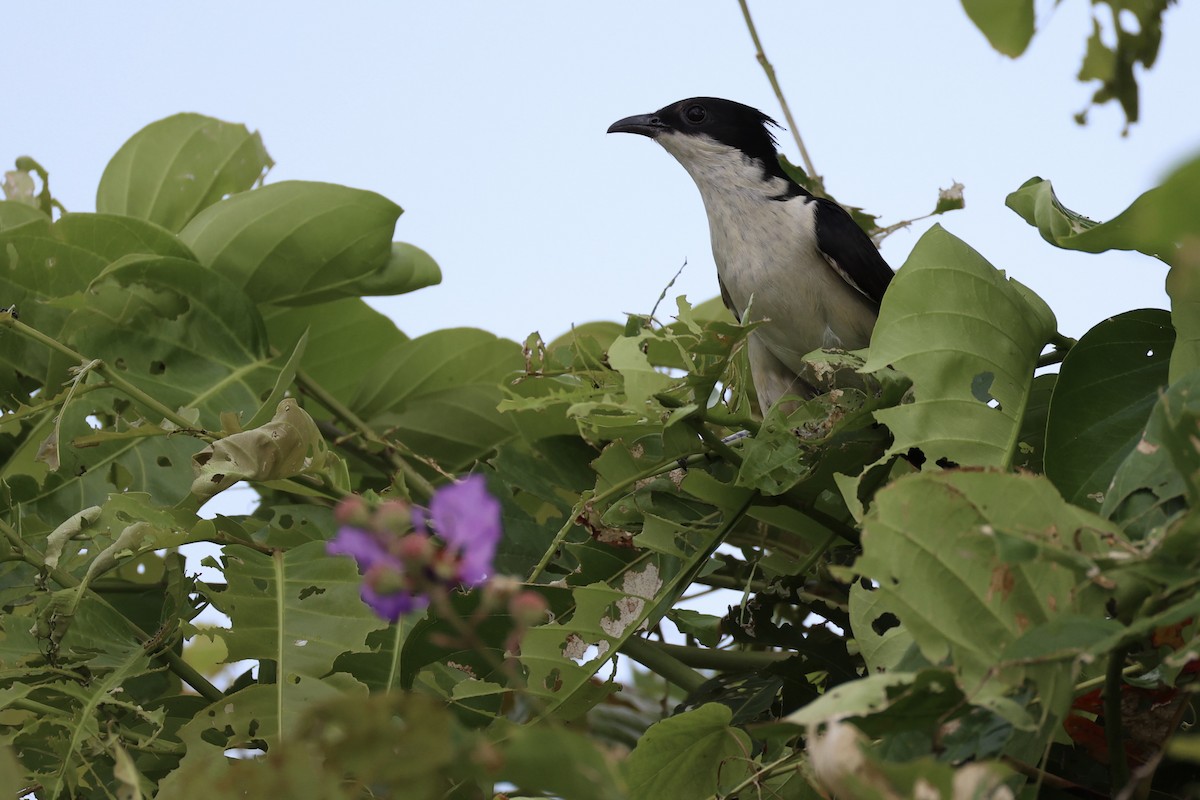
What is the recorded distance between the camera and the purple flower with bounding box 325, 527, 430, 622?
705mm

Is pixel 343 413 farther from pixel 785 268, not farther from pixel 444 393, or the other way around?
pixel 785 268

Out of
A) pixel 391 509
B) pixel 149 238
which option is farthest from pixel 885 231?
pixel 391 509

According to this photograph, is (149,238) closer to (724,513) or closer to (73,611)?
(73,611)

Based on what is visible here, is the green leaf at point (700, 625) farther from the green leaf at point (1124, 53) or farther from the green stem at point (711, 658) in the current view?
the green leaf at point (1124, 53)

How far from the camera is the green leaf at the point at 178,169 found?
247 cm

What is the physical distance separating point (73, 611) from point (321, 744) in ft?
3.14

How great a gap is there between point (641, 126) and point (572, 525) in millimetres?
2652

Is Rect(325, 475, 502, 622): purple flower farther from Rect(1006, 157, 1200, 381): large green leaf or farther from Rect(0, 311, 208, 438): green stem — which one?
Rect(0, 311, 208, 438): green stem

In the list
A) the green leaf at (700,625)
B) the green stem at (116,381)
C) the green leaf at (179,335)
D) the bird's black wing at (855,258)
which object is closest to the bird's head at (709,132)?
the bird's black wing at (855,258)

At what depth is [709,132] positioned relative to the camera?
399cm

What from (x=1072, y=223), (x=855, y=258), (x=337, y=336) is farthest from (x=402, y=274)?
(x=1072, y=223)

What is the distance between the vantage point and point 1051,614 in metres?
0.99

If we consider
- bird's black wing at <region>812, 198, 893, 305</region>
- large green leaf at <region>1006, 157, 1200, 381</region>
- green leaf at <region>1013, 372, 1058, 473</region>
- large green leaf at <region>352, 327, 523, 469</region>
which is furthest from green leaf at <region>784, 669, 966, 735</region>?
bird's black wing at <region>812, 198, 893, 305</region>

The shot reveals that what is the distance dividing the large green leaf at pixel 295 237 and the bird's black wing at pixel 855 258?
125cm
